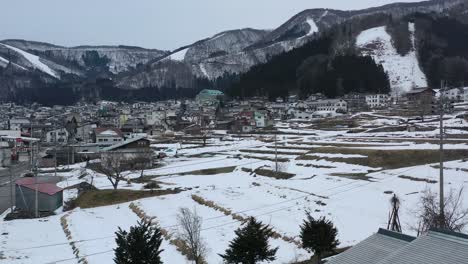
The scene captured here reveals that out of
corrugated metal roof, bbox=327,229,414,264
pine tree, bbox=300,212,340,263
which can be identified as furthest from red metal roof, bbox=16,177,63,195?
corrugated metal roof, bbox=327,229,414,264

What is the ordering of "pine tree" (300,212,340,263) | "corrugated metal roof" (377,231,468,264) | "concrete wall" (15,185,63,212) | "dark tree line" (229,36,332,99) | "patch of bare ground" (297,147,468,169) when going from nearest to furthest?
1. "corrugated metal roof" (377,231,468,264)
2. "pine tree" (300,212,340,263)
3. "concrete wall" (15,185,63,212)
4. "patch of bare ground" (297,147,468,169)
5. "dark tree line" (229,36,332,99)

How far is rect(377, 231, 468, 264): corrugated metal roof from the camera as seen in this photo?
725cm

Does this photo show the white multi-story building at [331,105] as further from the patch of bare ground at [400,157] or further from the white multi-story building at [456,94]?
the patch of bare ground at [400,157]

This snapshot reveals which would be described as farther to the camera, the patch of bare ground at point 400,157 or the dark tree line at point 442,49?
the dark tree line at point 442,49

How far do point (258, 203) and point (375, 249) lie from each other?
41.4ft

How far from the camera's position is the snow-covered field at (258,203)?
1580cm

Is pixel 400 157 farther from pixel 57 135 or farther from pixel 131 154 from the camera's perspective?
pixel 57 135

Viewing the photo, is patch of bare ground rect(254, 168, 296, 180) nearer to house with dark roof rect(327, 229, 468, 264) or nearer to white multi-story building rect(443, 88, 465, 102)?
house with dark roof rect(327, 229, 468, 264)

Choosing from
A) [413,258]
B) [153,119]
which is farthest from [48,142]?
[413,258]

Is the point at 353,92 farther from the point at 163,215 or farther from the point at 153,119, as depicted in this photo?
the point at 163,215

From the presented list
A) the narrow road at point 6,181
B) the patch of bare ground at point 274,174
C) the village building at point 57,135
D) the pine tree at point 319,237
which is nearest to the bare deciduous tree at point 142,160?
the narrow road at point 6,181

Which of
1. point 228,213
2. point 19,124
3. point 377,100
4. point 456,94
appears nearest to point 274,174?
point 228,213

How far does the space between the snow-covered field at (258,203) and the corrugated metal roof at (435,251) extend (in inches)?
262

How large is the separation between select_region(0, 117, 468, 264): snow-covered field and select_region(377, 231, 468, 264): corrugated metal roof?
664 cm
